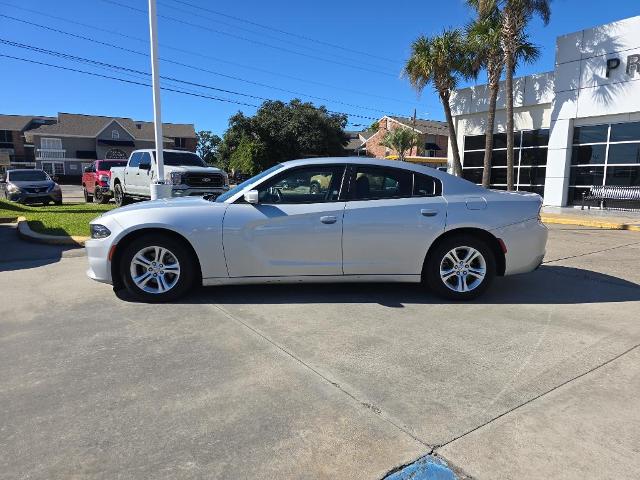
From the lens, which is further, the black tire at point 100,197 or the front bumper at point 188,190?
the black tire at point 100,197

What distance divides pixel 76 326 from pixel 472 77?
19.9 metres

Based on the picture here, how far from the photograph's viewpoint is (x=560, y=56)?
17.8m

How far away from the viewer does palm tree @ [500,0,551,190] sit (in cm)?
1736

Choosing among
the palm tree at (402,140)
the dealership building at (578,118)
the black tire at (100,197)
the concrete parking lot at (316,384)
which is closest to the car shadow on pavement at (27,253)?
the concrete parking lot at (316,384)

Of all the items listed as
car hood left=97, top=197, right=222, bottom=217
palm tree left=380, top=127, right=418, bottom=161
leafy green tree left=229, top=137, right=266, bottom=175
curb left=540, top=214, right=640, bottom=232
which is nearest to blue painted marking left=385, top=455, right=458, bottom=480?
car hood left=97, top=197, right=222, bottom=217

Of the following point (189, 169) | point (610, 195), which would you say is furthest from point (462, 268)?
point (610, 195)

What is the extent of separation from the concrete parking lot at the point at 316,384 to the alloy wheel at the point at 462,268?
0.86 ft

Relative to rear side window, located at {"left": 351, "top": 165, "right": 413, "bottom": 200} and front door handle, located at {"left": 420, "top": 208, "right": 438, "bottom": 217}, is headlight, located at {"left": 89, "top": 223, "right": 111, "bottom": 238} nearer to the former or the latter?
rear side window, located at {"left": 351, "top": 165, "right": 413, "bottom": 200}

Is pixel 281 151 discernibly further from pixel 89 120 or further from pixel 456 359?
pixel 456 359

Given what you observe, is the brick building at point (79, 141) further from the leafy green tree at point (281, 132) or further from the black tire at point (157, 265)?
the black tire at point (157, 265)

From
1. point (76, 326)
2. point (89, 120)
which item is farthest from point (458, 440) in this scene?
point (89, 120)

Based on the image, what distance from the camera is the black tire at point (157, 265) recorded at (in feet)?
16.1

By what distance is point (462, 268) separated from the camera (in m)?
5.12

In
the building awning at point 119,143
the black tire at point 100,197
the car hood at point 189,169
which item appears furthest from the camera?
the building awning at point 119,143
